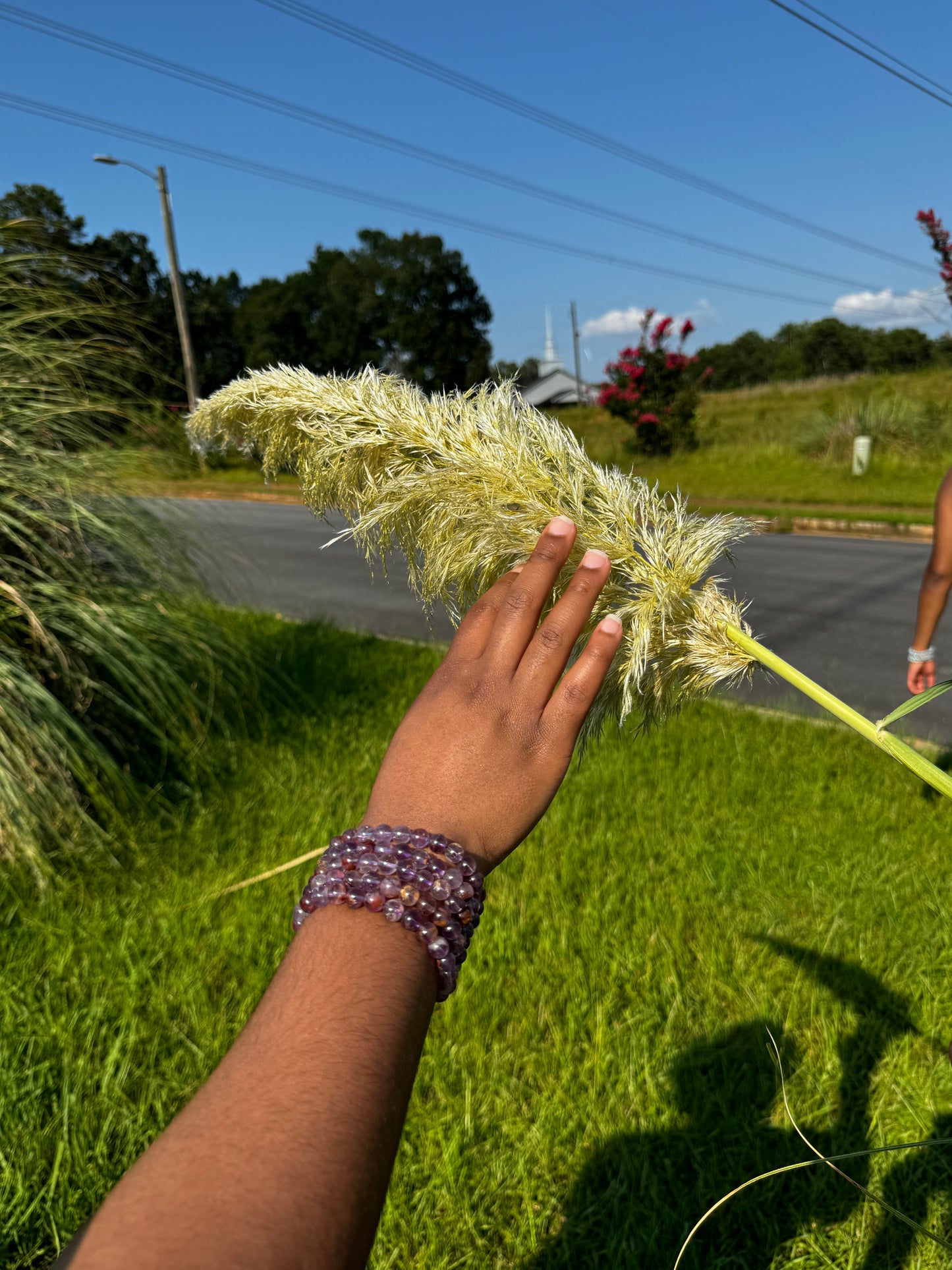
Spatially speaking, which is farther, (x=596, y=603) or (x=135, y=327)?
(x=135, y=327)

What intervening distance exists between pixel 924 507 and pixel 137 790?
1447cm

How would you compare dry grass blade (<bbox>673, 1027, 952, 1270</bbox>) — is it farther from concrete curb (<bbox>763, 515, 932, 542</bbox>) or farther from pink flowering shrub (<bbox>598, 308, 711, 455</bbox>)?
pink flowering shrub (<bbox>598, 308, 711, 455</bbox>)

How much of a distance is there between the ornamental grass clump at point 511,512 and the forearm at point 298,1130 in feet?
1.49

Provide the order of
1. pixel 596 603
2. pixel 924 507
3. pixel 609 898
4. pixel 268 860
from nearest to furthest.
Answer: pixel 596 603, pixel 609 898, pixel 268 860, pixel 924 507

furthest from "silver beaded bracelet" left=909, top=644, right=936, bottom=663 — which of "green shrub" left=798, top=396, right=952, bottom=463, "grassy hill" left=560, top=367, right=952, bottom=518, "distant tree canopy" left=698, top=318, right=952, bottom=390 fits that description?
"distant tree canopy" left=698, top=318, right=952, bottom=390

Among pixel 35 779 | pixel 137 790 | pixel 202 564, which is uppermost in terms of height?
pixel 202 564

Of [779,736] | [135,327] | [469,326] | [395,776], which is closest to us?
[395,776]

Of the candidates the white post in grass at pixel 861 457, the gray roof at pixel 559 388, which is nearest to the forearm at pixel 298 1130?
the white post in grass at pixel 861 457

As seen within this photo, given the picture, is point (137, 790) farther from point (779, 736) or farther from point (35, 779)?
point (779, 736)

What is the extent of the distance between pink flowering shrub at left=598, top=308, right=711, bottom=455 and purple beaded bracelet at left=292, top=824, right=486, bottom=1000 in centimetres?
2195

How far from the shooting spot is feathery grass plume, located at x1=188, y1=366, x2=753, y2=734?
103cm

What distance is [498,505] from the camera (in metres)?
1.10

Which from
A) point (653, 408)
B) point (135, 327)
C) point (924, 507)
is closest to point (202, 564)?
point (135, 327)

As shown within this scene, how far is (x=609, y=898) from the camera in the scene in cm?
305
